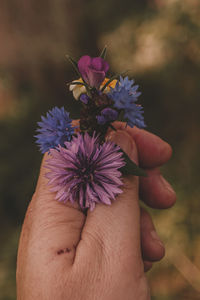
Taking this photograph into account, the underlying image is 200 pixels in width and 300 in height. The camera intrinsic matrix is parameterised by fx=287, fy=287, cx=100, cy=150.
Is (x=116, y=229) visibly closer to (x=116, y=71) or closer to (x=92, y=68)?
(x=92, y=68)

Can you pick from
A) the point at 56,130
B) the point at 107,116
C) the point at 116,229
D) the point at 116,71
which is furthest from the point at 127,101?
the point at 116,71

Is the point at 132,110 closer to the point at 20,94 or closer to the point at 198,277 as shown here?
the point at 198,277

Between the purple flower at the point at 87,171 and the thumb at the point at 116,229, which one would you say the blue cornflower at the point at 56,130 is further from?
the thumb at the point at 116,229

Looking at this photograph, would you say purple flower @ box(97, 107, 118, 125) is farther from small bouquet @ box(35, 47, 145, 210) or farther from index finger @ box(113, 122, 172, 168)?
index finger @ box(113, 122, 172, 168)

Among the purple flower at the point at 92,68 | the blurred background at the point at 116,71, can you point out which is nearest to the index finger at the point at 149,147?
the purple flower at the point at 92,68

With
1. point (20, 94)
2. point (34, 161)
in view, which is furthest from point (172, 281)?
point (20, 94)

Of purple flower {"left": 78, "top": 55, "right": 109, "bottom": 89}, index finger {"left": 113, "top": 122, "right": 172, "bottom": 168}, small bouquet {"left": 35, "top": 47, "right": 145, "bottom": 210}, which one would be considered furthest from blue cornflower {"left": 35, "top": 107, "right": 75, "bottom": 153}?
index finger {"left": 113, "top": 122, "right": 172, "bottom": 168}

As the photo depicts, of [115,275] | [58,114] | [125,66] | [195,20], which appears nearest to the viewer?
[115,275]
